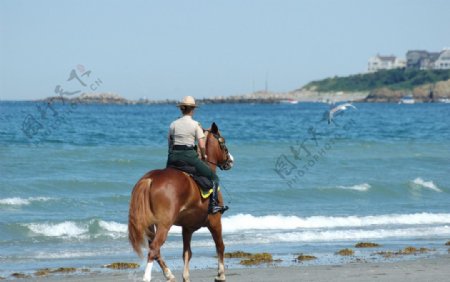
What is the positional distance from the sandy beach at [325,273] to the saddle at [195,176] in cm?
168

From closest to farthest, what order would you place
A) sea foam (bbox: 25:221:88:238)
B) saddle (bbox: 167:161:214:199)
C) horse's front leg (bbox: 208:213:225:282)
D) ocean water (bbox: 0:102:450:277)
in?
saddle (bbox: 167:161:214:199), horse's front leg (bbox: 208:213:225:282), ocean water (bbox: 0:102:450:277), sea foam (bbox: 25:221:88:238)

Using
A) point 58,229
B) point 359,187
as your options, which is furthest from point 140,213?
point 359,187

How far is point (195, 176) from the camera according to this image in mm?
11289

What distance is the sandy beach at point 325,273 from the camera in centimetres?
1234

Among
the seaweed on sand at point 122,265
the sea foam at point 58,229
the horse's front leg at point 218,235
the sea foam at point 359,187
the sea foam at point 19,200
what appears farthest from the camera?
the sea foam at point 359,187

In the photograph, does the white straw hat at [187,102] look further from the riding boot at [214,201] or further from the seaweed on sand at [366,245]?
the seaweed on sand at [366,245]

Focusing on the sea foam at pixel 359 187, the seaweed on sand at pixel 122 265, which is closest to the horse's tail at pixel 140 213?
the seaweed on sand at pixel 122 265

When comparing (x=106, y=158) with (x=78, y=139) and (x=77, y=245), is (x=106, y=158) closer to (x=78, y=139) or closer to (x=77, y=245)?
(x=78, y=139)

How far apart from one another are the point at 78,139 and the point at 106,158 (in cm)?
1424

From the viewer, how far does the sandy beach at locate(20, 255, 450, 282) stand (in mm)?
12344

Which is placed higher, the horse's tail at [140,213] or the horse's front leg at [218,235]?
the horse's tail at [140,213]

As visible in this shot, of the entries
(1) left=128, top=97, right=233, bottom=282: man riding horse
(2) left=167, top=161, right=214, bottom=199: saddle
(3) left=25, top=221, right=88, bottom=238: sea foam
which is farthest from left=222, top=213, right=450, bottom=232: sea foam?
(2) left=167, top=161, right=214, bottom=199: saddle

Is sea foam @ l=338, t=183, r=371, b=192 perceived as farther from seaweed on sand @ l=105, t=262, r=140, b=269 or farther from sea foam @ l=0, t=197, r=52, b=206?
seaweed on sand @ l=105, t=262, r=140, b=269

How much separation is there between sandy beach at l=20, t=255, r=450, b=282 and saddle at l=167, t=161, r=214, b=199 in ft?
5.51
